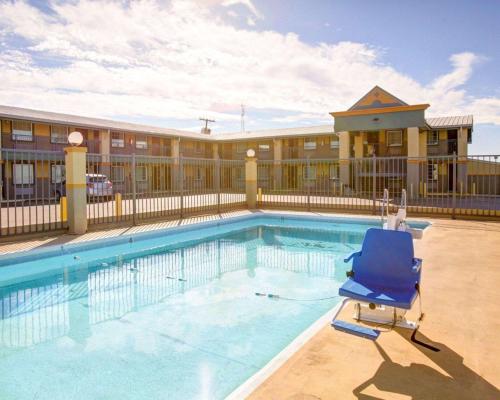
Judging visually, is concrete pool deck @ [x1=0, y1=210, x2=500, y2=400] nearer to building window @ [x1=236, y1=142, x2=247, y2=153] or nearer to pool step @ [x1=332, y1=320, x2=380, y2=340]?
pool step @ [x1=332, y1=320, x2=380, y2=340]

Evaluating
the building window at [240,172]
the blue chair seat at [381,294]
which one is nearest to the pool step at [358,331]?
the blue chair seat at [381,294]

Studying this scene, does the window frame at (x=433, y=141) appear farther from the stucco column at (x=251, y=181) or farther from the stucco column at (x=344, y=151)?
the stucco column at (x=251, y=181)

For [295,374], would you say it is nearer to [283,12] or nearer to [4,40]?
[283,12]

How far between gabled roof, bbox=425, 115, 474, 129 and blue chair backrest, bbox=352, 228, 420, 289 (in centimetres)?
2358

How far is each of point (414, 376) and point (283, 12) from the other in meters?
8.85

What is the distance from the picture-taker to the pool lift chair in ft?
12.0

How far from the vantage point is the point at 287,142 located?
30.8 metres

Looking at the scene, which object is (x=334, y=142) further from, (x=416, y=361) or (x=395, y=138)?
(x=416, y=361)

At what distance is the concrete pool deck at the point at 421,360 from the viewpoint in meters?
2.71

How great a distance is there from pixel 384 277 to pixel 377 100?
2147 cm

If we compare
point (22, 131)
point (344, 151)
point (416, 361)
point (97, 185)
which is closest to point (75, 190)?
point (97, 185)

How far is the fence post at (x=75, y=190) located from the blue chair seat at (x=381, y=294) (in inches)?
318

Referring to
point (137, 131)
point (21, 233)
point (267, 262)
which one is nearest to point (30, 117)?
point (137, 131)

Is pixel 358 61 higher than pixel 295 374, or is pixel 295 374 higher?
A: pixel 358 61
